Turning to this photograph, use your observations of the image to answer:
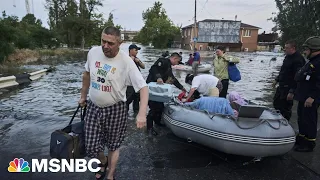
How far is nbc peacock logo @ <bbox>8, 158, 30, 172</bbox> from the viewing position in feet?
13.5

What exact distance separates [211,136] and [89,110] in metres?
1.93

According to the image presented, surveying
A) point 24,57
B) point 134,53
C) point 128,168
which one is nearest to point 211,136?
point 128,168

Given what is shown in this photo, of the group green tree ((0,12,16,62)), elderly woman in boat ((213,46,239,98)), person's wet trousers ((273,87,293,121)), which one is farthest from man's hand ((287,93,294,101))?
green tree ((0,12,16,62))

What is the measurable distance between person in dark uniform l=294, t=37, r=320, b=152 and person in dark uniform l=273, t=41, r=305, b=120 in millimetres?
571

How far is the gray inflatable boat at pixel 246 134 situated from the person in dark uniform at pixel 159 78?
1.41 meters

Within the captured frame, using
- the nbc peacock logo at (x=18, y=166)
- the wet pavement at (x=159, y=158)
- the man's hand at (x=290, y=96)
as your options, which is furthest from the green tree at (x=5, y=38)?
the man's hand at (x=290, y=96)

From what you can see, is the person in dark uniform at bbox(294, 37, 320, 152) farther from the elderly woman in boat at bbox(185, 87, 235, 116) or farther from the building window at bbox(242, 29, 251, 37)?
the building window at bbox(242, 29, 251, 37)

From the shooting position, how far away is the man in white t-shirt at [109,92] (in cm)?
316

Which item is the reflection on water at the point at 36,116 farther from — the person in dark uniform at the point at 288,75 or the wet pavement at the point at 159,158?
the person in dark uniform at the point at 288,75

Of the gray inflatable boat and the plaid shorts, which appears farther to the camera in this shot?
the gray inflatable boat

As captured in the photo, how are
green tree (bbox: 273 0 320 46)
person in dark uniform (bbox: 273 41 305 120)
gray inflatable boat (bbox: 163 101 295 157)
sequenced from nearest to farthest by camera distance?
gray inflatable boat (bbox: 163 101 295 157), person in dark uniform (bbox: 273 41 305 120), green tree (bbox: 273 0 320 46)

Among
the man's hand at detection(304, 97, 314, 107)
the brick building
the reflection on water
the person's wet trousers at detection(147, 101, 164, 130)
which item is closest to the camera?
the man's hand at detection(304, 97, 314, 107)

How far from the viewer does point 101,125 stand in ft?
11.0

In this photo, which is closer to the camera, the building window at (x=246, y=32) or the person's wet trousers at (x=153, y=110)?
the person's wet trousers at (x=153, y=110)
